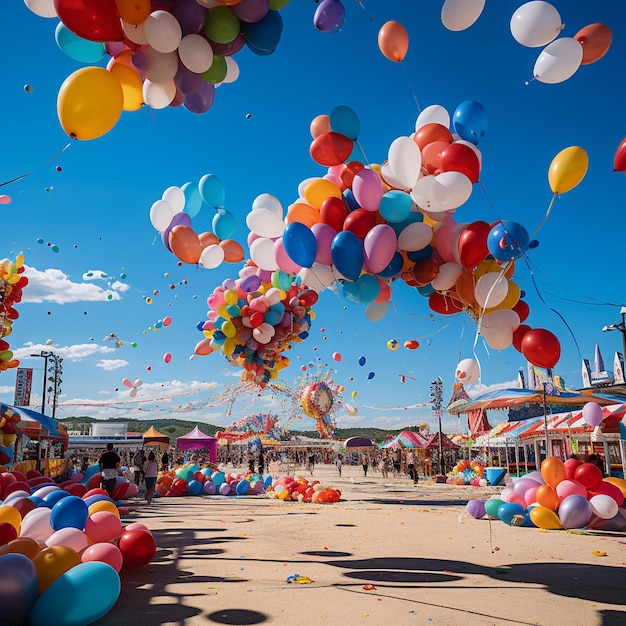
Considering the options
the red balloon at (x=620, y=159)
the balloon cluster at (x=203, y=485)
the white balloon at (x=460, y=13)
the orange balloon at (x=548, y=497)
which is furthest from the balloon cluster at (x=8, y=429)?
the red balloon at (x=620, y=159)

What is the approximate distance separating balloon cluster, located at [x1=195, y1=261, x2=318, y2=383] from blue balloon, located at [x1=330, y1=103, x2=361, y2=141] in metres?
4.95

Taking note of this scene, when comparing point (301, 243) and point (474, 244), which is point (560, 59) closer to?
point (474, 244)

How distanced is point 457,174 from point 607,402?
1716cm

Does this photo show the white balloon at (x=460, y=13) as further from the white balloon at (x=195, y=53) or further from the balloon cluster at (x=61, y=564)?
the balloon cluster at (x=61, y=564)

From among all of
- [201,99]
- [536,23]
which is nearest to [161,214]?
[201,99]

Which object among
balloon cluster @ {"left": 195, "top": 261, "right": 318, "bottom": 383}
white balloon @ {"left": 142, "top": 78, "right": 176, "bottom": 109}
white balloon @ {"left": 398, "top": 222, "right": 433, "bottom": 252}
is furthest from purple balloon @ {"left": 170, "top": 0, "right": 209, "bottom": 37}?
balloon cluster @ {"left": 195, "top": 261, "right": 318, "bottom": 383}

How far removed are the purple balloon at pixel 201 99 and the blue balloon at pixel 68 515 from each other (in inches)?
159

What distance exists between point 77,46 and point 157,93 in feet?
2.61

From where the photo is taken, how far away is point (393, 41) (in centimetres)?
598

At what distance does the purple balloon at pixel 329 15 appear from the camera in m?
5.45

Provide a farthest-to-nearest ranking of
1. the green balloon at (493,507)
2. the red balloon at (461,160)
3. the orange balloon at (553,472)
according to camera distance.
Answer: the green balloon at (493,507) → the orange balloon at (553,472) → the red balloon at (461,160)

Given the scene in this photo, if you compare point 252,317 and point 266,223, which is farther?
point 252,317

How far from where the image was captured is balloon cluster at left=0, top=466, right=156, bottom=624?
3469mm

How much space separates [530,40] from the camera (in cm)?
510
